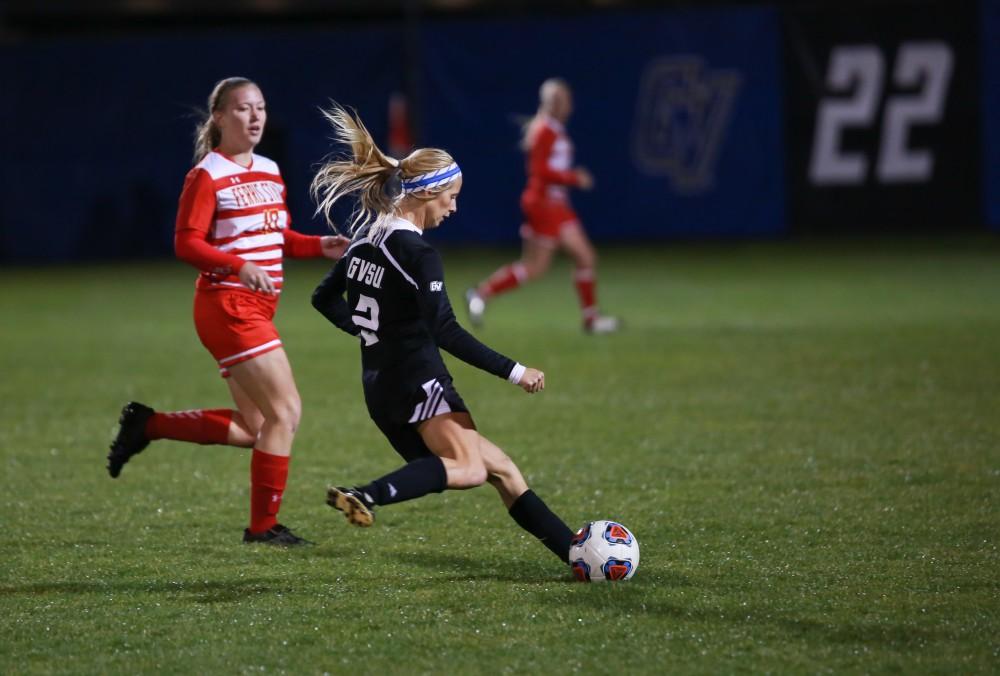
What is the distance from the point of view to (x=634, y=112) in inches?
818

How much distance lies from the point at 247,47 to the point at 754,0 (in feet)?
25.3

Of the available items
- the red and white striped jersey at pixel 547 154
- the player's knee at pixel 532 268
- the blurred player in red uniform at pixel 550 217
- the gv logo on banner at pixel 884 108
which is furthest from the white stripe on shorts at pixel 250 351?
the gv logo on banner at pixel 884 108

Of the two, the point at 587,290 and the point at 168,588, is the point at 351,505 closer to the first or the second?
the point at 168,588

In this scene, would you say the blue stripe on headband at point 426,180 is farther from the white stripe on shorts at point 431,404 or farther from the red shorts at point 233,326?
the red shorts at point 233,326

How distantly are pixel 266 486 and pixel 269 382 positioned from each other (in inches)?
16.9

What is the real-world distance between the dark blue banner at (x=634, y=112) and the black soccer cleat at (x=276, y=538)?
15.2 metres

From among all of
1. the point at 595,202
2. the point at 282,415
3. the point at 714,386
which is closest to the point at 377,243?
the point at 282,415

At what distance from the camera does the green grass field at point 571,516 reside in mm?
4516

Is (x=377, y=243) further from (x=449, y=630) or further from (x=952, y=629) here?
(x=952, y=629)

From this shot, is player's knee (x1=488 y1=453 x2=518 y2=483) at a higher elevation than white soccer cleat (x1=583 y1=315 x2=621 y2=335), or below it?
higher

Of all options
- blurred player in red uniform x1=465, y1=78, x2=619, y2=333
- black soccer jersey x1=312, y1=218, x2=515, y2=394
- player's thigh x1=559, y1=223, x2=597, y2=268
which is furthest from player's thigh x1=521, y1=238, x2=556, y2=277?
black soccer jersey x1=312, y1=218, x2=515, y2=394

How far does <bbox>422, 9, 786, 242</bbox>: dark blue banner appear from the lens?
20.6 meters

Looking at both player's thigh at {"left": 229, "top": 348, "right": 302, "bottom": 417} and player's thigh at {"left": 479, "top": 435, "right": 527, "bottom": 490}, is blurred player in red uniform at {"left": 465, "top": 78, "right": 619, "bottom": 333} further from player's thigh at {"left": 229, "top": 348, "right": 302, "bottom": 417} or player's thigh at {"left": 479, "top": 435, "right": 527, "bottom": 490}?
player's thigh at {"left": 479, "top": 435, "right": 527, "bottom": 490}

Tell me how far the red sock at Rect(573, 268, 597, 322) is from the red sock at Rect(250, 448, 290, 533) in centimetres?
709
